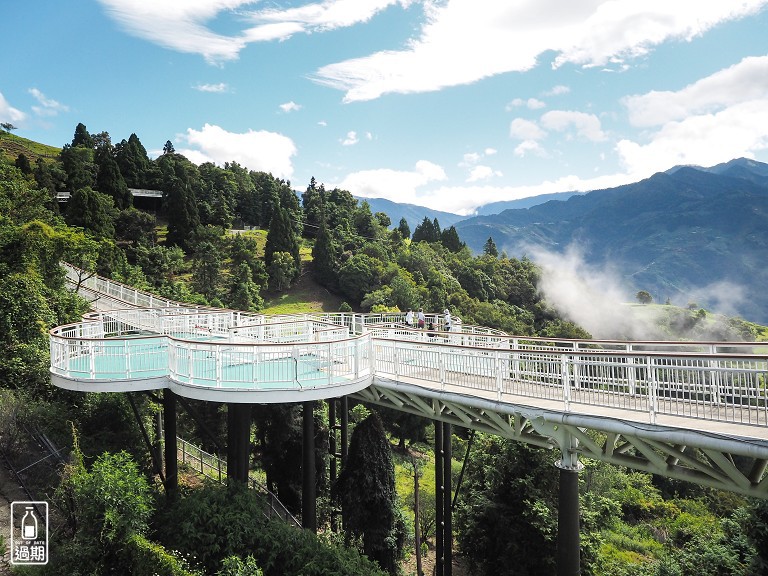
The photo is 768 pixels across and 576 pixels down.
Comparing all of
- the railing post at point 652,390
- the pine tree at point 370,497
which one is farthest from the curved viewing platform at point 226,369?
the railing post at point 652,390

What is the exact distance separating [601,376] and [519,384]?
2.01m

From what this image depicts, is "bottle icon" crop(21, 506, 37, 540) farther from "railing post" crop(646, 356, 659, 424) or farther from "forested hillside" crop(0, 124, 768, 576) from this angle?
"railing post" crop(646, 356, 659, 424)

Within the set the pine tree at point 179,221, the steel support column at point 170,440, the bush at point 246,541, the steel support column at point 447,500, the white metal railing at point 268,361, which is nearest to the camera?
the bush at point 246,541

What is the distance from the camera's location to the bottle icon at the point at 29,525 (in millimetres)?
11078

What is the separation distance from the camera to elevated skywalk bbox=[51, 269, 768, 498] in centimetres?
804

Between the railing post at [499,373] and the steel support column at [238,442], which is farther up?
the railing post at [499,373]

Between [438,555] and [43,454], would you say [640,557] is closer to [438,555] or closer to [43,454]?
[438,555]

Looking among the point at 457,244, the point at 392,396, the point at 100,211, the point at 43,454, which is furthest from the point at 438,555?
the point at 457,244

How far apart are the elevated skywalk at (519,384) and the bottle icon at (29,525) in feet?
9.85

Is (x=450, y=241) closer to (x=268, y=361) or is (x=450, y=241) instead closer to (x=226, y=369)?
(x=226, y=369)

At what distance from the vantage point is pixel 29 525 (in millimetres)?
11375

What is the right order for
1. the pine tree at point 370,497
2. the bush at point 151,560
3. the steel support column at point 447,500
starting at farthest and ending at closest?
the steel support column at point 447,500, the pine tree at point 370,497, the bush at point 151,560

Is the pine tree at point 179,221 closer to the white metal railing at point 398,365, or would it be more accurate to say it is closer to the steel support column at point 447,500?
the white metal railing at point 398,365

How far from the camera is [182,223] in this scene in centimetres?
5728
